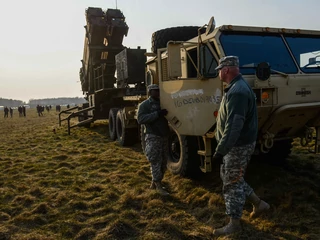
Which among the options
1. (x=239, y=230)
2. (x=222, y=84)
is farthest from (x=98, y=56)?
(x=239, y=230)

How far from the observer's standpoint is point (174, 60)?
4.17 metres

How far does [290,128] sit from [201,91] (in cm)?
142

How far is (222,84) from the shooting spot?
4.04 metres

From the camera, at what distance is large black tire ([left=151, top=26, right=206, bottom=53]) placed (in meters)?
6.44

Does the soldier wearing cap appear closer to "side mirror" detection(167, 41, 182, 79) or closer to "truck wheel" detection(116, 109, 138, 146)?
"side mirror" detection(167, 41, 182, 79)

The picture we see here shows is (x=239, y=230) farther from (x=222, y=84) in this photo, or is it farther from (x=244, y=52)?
(x=244, y=52)

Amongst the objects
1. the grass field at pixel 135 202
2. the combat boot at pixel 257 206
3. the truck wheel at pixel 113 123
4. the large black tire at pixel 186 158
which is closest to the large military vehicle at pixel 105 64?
the truck wheel at pixel 113 123

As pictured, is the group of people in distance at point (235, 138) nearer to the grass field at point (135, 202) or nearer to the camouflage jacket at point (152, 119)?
the grass field at point (135, 202)

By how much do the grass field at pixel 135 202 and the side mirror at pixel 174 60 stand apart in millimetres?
1726

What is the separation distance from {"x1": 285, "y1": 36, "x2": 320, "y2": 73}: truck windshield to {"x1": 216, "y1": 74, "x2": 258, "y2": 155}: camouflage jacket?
1.85 meters

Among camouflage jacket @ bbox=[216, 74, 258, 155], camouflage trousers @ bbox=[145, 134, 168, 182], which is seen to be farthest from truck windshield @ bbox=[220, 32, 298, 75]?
camouflage trousers @ bbox=[145, 134, 168, 182]

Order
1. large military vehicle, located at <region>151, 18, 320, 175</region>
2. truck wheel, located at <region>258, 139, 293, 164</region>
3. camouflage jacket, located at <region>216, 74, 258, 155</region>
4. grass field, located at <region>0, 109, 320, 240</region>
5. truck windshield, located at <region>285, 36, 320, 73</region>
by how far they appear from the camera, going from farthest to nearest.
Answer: truck wheel, located at <region>258, 139, 293, 164</region>
truck windshield, located at <region>285, 36, 320, 73</region>
large military vehicle, located at <region>151, 18, 320, 175</region>
grass field, located at <region>0, 109, 320, 240</region>
camouflage jacket, located at <region>216, 74, 258, 155</region>

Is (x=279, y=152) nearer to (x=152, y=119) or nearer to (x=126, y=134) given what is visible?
(x=152, y=119)

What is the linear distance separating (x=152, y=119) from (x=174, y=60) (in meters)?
0.90
